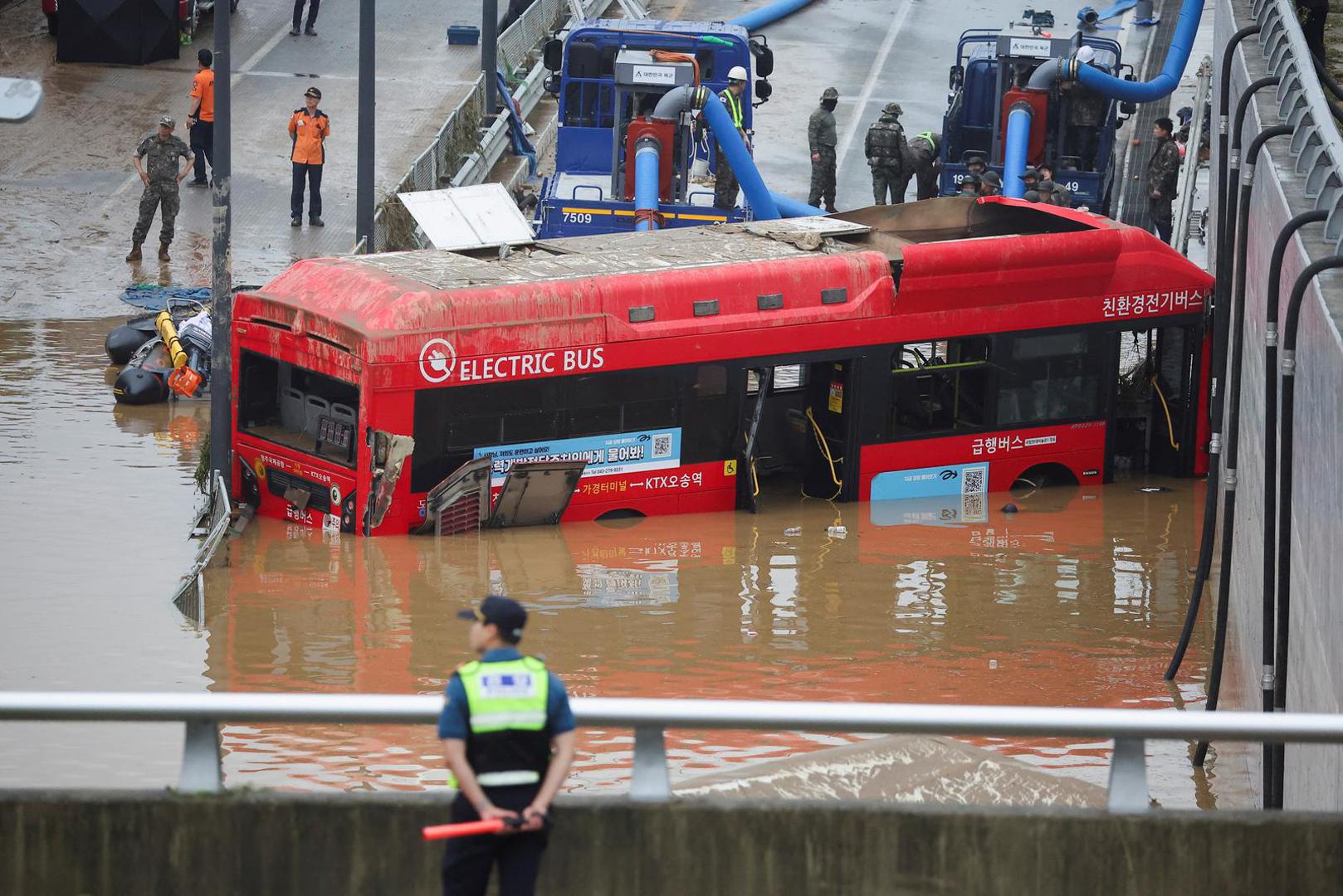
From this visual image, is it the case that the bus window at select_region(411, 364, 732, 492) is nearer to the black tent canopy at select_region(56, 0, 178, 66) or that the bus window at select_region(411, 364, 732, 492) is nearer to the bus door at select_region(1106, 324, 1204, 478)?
the bus door at select_region(1106, 324, 1204, 478)

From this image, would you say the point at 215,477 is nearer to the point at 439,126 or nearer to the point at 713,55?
the point at 713,55

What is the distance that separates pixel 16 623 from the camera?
1523 cm

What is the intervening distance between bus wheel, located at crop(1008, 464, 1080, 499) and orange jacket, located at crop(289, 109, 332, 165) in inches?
459

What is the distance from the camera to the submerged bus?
1767 cm

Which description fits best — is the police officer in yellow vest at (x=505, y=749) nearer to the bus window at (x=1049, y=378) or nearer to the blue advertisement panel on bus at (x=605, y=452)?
the blue advertisement panel on bus at (x=605, y=452)

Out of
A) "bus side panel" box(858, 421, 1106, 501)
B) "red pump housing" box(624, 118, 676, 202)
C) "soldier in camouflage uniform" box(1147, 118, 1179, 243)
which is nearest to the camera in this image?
"bus side panel" box(858, 421, 1106, 501)

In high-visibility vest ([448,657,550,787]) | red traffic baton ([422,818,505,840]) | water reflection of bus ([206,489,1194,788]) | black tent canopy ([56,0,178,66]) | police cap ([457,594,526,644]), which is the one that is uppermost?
black tent canopy ([56,0,178,66])

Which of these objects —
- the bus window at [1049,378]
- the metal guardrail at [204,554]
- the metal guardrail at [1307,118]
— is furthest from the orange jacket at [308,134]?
the metal guardrail at [1307,118]

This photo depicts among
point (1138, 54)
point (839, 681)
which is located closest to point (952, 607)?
point (839, 681)

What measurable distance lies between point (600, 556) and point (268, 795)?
1073 cm

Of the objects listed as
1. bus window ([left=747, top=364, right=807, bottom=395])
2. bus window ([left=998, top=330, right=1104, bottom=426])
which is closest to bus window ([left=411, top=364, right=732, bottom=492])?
bus window ([left=747, top=364, right=807, bottom=395])

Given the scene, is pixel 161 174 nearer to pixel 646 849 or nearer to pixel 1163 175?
pixel 1163 175

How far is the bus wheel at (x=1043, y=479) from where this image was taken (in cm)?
2091

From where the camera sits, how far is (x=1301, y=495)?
1146cm
